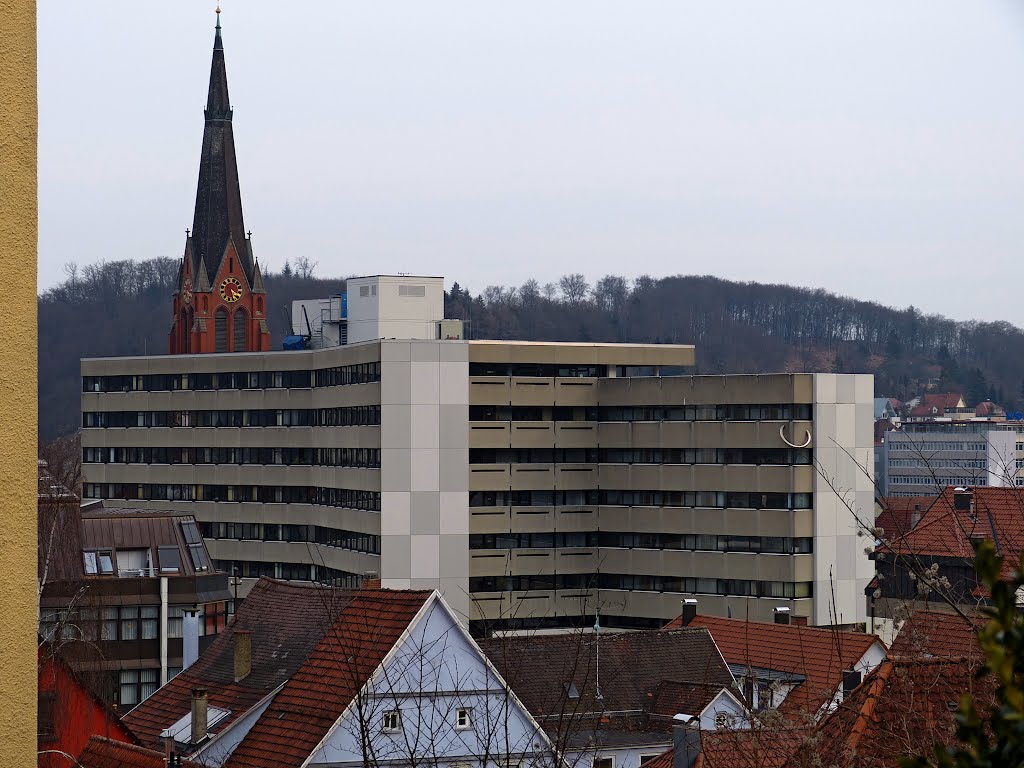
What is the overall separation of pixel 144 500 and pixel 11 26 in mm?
91843

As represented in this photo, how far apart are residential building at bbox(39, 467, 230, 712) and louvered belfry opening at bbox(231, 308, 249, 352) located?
173ft

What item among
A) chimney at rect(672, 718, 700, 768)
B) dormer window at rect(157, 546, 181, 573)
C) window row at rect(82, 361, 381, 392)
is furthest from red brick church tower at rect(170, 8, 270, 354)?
chimney at rect(672, 718, 700, 768)

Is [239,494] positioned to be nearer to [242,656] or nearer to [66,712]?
[242,656]

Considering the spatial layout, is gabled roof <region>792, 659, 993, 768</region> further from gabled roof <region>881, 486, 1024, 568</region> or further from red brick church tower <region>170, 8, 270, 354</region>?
red brick church tower <region>170, 8, 270, 354</region>

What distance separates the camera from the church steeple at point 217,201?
110375 millimetres

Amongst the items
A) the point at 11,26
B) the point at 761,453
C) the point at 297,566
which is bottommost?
the point at 297,566

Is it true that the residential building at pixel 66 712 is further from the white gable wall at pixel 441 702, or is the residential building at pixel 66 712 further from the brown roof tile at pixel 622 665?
the brown roof tile at pixel 622 665

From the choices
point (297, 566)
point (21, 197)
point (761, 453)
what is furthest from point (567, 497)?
point (21, 197)

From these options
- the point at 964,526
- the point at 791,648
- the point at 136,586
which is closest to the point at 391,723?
the point at 791,648

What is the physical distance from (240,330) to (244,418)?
76.2 feet

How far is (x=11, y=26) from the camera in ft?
15.5

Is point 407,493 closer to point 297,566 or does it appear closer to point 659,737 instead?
point 297,566

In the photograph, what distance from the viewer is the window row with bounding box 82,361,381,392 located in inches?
3120

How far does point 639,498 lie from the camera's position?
78812 millimetres
